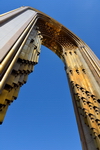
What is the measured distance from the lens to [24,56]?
322cm

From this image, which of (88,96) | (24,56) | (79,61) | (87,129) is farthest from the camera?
(79,61)

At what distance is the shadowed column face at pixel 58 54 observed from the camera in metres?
2.28

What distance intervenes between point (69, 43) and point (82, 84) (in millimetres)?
4589

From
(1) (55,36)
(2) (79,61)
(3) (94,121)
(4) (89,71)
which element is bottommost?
(3) (94,121)

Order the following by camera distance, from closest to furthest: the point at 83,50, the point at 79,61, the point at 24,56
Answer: the point at 24,56 → the point at 79,61 → the point at 83,50

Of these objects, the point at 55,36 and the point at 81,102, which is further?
the point at 55,36

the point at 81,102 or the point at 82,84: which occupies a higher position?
the point at 82,84

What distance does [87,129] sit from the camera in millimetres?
3992

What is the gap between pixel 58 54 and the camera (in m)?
9.34

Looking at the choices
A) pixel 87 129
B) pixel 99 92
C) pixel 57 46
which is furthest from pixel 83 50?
pixel 87 129

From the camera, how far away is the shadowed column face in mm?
2275

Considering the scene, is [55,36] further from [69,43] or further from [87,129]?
[87,129]

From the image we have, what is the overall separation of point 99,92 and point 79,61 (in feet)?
8.28

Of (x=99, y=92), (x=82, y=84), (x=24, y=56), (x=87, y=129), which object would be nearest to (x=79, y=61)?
(x=82, y=84)
